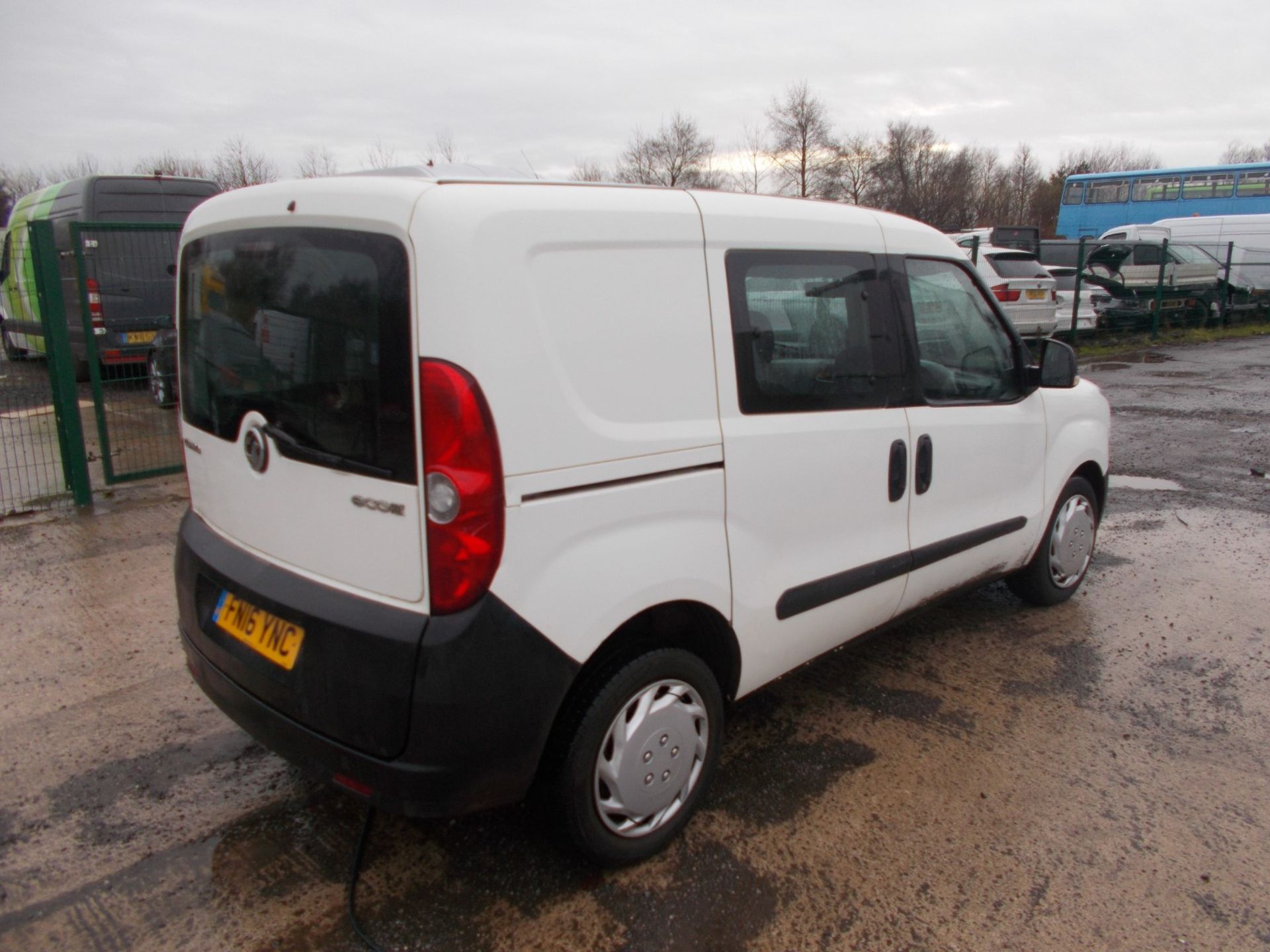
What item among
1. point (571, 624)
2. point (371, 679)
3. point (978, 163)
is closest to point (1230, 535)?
point (571, 624)

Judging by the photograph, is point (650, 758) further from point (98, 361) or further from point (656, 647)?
point (98, 361)

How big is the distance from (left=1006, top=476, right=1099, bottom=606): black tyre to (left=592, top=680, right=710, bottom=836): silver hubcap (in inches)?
92.9

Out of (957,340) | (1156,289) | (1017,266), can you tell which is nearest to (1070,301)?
(1017,266)

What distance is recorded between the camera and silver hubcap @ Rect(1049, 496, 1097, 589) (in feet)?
14.0

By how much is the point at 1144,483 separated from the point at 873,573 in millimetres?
4923

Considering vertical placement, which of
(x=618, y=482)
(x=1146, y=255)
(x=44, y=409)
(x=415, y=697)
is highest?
(x=1146, y=255)

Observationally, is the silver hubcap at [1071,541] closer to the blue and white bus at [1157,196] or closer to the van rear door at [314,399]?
the van rear door at [314,399]

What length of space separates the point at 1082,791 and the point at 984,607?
1.66m

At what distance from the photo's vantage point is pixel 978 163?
54312 mm

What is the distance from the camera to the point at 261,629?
2357mm

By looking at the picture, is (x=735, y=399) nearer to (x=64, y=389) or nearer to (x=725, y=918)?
(x=725, y=918)

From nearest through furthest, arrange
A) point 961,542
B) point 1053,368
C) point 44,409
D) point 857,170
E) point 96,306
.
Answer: point 961,542 < point 1053,368 < point 96,306 < point 44,409 < point 857,170

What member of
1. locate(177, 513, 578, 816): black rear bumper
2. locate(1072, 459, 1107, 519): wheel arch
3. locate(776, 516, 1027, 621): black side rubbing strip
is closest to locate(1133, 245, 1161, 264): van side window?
locate(1072, 459, 1107, 519): wheel arch

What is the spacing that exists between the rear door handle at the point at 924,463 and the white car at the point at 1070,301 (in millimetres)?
14050
